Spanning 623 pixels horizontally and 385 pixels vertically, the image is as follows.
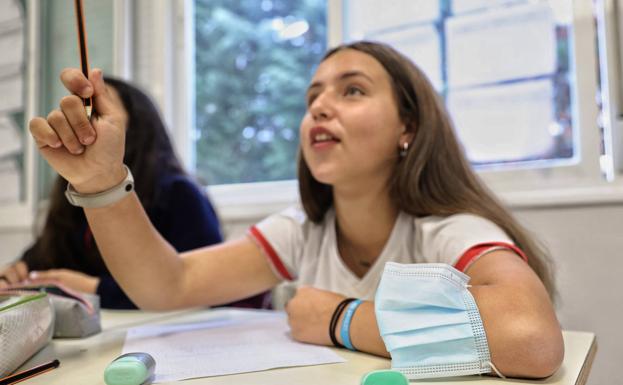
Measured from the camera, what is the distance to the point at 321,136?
1.12 meters

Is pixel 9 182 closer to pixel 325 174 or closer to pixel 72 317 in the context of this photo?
pixel 72 317

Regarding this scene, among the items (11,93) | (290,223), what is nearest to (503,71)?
(290,223)

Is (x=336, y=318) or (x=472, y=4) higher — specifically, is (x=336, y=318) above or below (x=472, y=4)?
below

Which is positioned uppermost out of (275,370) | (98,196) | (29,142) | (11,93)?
(11,93)

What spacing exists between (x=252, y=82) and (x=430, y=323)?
175 centimetres

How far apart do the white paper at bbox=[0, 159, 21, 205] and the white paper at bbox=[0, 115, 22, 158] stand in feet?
0.17

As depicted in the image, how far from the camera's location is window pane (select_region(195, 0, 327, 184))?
2.10 meters

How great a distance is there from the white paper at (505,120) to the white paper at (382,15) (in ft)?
1.02

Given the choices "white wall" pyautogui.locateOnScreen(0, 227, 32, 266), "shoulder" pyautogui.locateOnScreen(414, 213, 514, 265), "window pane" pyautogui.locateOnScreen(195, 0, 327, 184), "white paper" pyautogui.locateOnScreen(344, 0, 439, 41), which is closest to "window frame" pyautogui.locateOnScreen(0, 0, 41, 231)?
"white wall" pyautogui.locateOnScreen(0, 227, 32, 266)

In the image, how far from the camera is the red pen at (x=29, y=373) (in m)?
0.61

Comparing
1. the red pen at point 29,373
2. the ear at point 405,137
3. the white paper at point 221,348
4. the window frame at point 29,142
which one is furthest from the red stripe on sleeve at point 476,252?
the window frame at point 29,142

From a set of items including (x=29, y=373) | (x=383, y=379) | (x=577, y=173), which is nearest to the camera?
(x=383, y=379)

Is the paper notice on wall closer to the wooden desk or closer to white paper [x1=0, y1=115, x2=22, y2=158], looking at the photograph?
the wooden desk

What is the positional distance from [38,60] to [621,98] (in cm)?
244
